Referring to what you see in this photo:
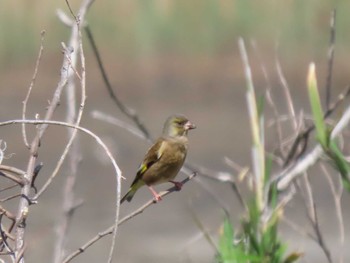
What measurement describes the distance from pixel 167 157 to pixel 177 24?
44.1 feet

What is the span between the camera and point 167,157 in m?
6.41

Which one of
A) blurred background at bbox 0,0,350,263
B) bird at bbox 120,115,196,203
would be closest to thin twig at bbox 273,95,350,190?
bird at bbox 120,115,196,203

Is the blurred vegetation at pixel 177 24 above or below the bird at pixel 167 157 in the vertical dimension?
below

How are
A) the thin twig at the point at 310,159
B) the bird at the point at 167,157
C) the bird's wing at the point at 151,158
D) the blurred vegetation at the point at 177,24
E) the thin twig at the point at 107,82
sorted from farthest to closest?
1. the blurred vegetation at the point at 177,24
2. the bird's wing at the point at 151,158
3. the bird at the point at 167,157
4. the thin twig at the point at 107,82
5. the thin twig at the point at 310,159

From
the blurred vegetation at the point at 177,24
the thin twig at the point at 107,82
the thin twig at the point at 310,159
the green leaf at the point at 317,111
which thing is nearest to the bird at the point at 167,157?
the thin twig at the point at 107,82

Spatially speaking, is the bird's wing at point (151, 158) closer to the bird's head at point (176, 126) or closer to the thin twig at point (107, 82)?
the bird's head at point (176, 126)

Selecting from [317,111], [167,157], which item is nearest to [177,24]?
[167,157]

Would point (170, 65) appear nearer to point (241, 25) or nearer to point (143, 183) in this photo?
point (241, 25)

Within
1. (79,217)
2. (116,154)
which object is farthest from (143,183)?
(116,154)

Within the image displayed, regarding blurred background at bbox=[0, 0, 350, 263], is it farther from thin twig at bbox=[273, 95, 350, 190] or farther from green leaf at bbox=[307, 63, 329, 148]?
green leaf at bbox=[307, 63, 329, 148]

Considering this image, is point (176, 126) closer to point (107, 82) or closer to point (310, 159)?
point (107, 82)

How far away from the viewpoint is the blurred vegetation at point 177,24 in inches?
758

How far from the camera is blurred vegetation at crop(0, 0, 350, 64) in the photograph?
1927 cm

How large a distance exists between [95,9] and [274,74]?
2882 mm
